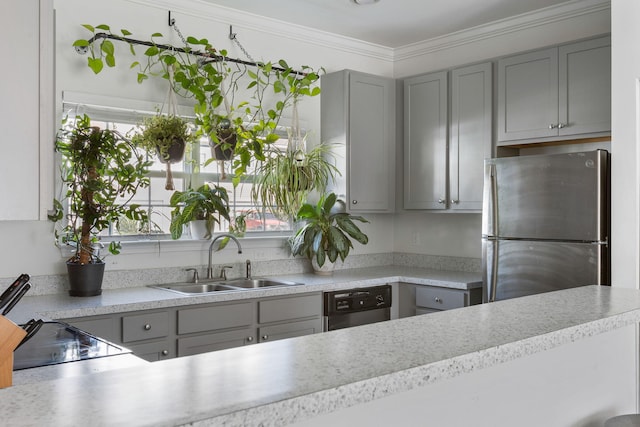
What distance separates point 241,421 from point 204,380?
15cm

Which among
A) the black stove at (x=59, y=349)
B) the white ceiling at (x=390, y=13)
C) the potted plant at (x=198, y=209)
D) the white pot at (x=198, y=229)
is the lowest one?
the black stove at (x=59, y=349)

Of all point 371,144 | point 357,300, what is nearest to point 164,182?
point 357,300

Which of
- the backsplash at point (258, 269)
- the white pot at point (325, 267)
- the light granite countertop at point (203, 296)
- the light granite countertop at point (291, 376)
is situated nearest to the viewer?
the light granite countertop at point (291, 376)

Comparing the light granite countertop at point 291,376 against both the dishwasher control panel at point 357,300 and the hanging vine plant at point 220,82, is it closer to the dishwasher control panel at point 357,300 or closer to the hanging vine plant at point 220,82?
the dishwasher control panel at point 357,300

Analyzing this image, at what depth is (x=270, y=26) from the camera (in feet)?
14.3

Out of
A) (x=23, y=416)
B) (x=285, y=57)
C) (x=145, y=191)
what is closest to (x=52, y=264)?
(x=145, y=191)

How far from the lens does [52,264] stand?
134 inches

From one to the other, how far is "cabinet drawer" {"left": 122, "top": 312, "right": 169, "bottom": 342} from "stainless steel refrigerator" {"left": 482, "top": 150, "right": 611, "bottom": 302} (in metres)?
1.99

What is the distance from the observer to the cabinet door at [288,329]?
3.62m

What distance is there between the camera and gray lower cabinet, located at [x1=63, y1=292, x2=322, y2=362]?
10.1 ft

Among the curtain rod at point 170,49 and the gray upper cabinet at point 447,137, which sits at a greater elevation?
the curtain rod at point 170,49

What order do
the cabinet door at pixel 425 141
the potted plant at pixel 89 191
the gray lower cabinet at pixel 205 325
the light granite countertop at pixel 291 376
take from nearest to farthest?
the light granite countertop at pixel 291 376 → the gray lower cabinet at pixel 205 325 → the potted plant at pixel 89 191 → the cabinet door at pixel 425 141

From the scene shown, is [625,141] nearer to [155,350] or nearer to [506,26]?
[506,26]

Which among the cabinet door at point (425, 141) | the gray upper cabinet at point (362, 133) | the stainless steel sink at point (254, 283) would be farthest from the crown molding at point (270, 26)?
the stainless steel sink at point (254, 283)
